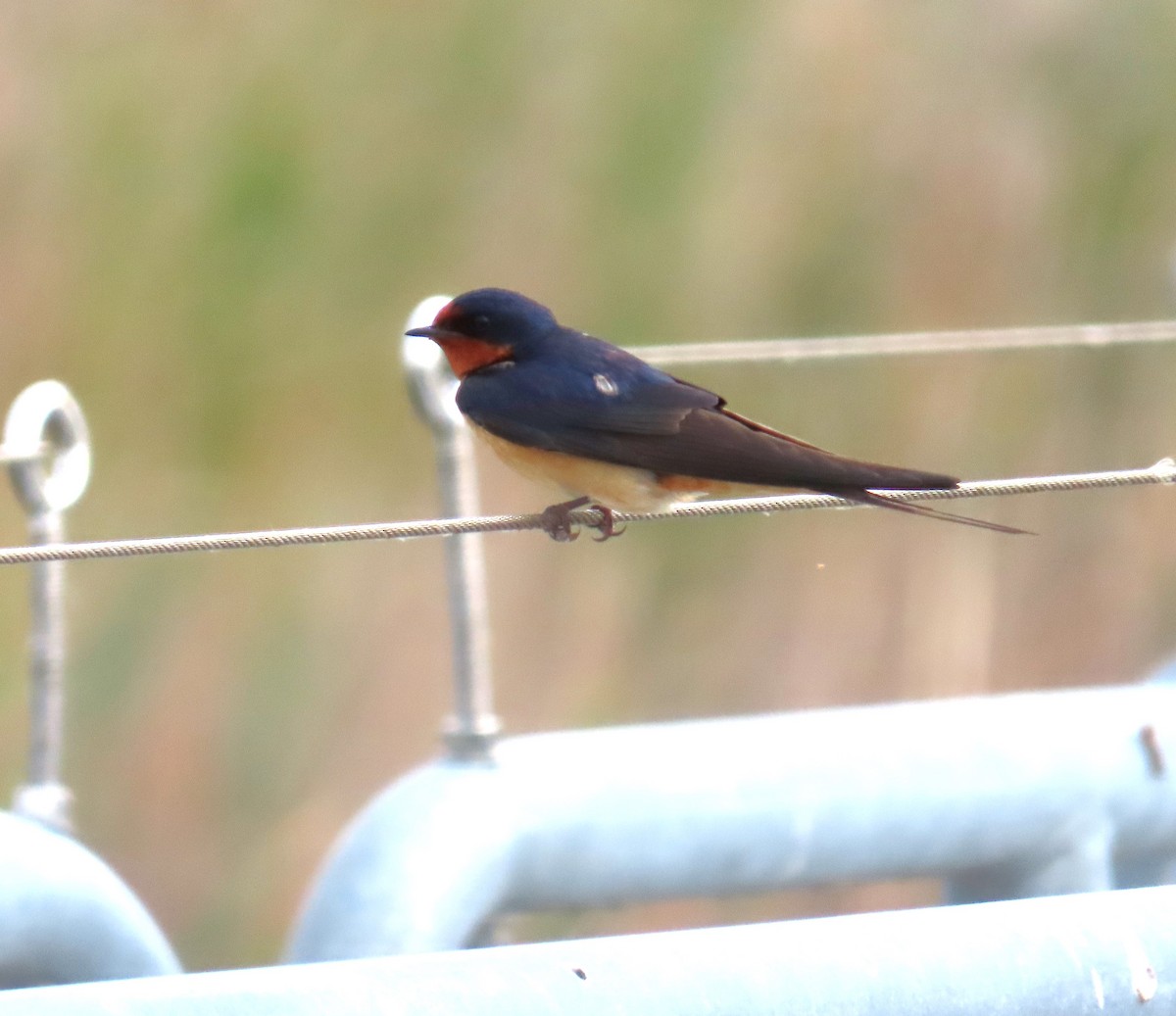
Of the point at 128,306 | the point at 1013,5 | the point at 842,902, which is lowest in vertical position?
the point at 842,902

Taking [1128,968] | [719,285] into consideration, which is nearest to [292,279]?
[719,285]

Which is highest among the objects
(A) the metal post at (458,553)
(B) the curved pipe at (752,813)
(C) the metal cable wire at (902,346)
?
(C) the metal cable wire at (902,346)

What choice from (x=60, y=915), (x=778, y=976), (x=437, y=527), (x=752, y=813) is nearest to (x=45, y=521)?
(x=60, y=915)

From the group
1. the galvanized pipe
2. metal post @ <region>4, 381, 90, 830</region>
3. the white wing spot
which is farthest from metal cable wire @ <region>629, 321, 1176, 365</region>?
the galvanized pipe

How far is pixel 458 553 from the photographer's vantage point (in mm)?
2395

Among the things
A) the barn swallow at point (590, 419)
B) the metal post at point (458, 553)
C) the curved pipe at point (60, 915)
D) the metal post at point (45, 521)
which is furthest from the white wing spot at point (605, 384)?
the curved pipe at point (60, 915)

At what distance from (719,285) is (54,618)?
1.95 m

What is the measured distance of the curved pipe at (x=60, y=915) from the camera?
1969mm

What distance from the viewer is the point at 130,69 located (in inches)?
144

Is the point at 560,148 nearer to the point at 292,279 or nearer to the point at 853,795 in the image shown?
the point at 292,279

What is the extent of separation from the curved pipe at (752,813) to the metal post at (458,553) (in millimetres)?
41

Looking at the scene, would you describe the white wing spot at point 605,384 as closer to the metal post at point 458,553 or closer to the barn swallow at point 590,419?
the barn swallow at point 590,419

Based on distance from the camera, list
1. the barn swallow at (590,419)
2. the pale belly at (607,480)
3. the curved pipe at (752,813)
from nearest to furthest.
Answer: the barn swallow at (590,419) → the pale belly at (607,480) → the curved pipe at (752,813)

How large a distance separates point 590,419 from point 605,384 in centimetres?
7
